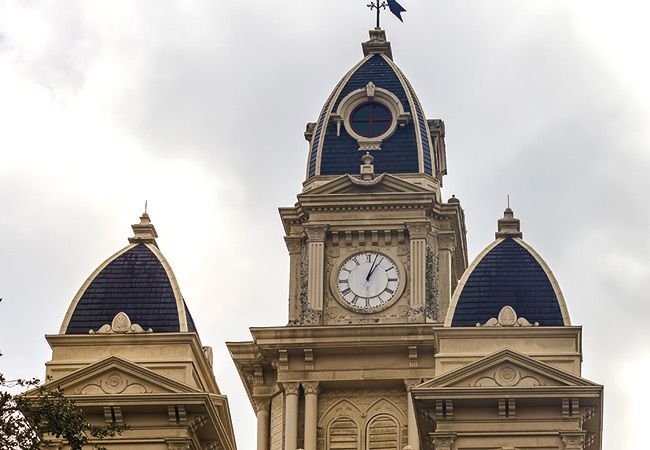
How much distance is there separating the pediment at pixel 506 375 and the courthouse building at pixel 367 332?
0.15 feet

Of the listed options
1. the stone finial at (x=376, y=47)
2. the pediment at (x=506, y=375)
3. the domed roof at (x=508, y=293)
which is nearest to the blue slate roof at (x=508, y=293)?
the domed roof at (x=508, y=293)

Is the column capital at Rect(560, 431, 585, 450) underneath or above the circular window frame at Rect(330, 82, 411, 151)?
underneath

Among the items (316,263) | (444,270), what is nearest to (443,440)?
(316,263)

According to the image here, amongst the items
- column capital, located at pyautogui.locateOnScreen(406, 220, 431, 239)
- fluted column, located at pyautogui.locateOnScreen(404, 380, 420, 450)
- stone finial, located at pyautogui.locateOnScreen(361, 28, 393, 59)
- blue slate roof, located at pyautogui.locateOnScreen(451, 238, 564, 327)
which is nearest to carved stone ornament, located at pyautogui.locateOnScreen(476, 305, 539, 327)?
blue slate roof, located at pyautogui.locateOnScreen(451, 238, 564, 327)

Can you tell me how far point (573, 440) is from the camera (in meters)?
49.5

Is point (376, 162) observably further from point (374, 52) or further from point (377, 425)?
point (377, 425)

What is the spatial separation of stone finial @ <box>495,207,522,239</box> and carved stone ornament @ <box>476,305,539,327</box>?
317 cm

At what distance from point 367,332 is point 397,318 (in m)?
1.90

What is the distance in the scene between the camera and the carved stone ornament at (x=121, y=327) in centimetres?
5388

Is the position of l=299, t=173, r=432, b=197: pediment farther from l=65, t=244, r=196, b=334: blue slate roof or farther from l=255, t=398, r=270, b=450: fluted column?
l=65, t=244, r=196, b=334: blue slate roof

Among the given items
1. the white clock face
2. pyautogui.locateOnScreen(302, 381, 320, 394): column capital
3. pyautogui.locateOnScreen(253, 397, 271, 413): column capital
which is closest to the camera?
pyautogui.locateOnScreen(302, 381, 320, 394): column capital

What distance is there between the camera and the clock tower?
50.0 metres

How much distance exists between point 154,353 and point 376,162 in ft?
40.9

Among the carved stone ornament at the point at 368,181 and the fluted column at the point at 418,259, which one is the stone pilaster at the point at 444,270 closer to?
the fluted column at the point at 418,259
